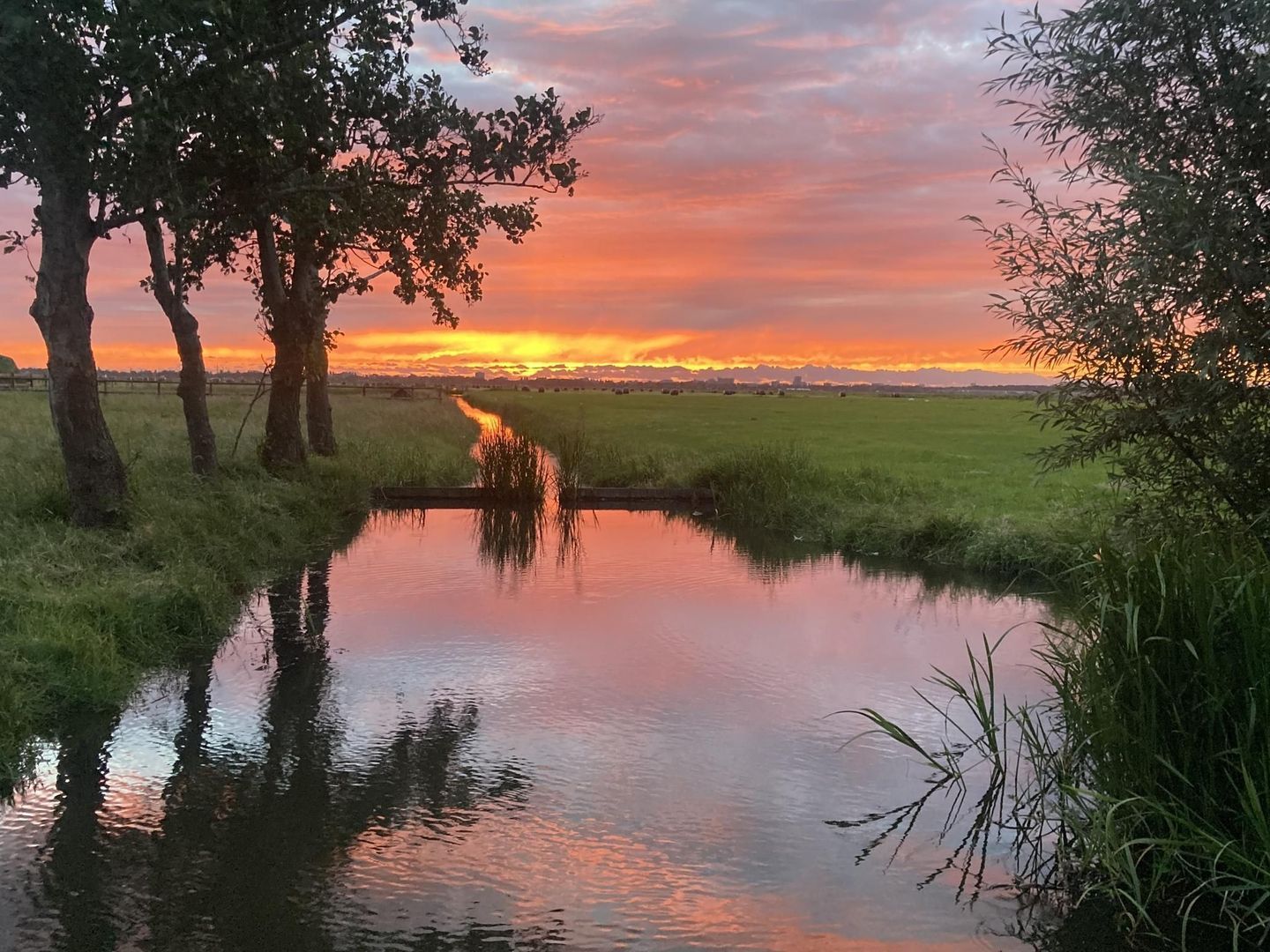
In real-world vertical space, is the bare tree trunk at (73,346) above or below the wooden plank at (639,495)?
above

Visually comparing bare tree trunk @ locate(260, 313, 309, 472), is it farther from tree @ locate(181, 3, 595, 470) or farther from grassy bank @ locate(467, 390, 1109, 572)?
grassy bank @ locate(467, 390, 1109, 572)

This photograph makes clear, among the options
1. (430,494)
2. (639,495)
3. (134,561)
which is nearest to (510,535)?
(430,494)

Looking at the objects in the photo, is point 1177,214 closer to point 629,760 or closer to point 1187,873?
point 1187,873

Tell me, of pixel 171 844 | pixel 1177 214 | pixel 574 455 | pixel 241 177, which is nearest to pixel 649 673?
pixel 171 844

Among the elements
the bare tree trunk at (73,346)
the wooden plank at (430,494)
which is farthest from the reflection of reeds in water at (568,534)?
the bare tree trunk at (73,346)

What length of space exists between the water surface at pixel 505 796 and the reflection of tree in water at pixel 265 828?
0.02m

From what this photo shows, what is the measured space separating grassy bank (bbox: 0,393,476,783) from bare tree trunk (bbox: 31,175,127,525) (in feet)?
1.46

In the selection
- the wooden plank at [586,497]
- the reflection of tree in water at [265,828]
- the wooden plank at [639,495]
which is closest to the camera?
the reflection of tree in water at [265,828]

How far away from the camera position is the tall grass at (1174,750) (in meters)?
4.49

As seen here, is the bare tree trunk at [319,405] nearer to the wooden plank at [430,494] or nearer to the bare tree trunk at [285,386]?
the bare tree trunk at [285,386]

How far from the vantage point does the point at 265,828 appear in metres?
5.44

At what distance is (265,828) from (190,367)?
41.3 feet

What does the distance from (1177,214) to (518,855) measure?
511cm

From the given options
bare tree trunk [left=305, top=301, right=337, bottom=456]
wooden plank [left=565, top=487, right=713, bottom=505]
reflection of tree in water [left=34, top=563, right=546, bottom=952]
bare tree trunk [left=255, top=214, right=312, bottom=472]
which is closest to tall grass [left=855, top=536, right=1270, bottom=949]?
reflection of tree in water [left=34, top=563, right=546, bottom=952]
